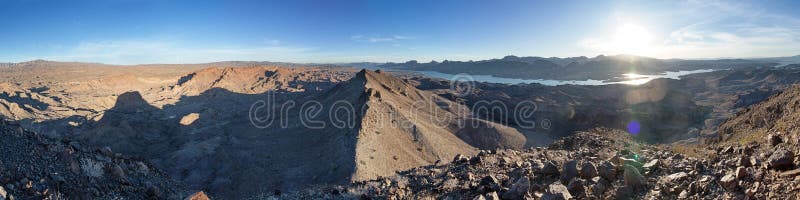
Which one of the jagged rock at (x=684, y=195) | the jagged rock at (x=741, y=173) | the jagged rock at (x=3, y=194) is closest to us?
the jagged rock at (x=741, y=173)

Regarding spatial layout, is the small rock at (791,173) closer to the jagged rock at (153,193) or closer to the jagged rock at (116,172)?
the jagged rock at (153,193)

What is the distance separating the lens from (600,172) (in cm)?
705

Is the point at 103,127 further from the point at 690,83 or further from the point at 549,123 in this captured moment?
the point at 690,83

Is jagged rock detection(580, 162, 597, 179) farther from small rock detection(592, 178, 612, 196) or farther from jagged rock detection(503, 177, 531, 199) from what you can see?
jagged rock detection(503, 177, 531, 199)

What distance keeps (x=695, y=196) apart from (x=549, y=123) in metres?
46.4

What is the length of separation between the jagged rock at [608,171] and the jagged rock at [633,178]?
46 centimetres

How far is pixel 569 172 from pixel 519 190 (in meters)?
1.13

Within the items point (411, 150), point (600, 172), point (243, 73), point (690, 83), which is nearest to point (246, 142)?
point (411, 150)

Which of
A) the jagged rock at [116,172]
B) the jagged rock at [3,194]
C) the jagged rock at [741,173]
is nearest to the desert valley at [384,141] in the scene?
the jagged rock at [741,173]

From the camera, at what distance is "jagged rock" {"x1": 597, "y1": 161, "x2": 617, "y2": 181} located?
6883 mm

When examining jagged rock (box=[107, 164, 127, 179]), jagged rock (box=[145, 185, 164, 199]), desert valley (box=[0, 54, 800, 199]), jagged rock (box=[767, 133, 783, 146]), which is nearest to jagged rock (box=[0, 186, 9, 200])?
desert valley (box=[0, 54, 800, 199])

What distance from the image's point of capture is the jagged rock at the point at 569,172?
742cm

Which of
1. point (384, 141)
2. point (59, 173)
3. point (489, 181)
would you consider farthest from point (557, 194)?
point (384, 141)

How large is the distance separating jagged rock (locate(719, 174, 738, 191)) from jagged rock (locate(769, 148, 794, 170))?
413mm
